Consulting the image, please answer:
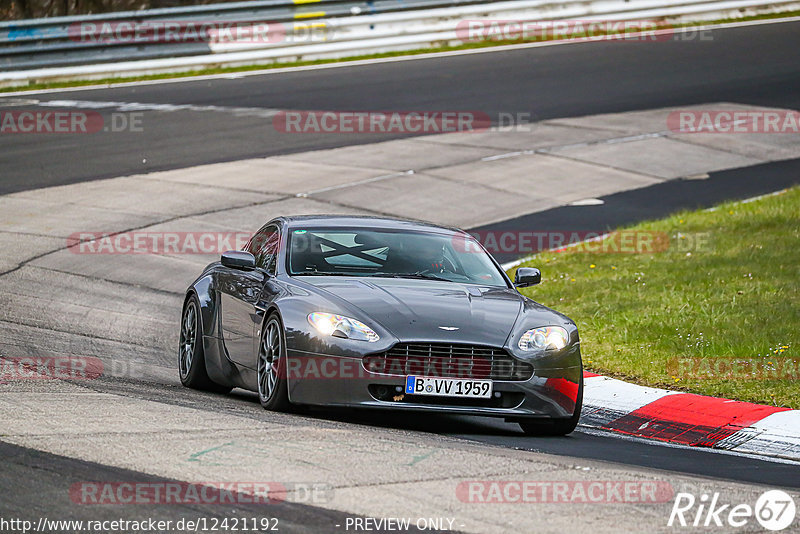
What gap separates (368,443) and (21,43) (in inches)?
843

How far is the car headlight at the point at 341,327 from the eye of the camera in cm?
773

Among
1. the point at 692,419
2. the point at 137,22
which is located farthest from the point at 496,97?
the point at 692,419

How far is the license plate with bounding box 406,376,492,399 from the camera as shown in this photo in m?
7.69

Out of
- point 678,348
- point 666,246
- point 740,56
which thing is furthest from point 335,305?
point 740,56

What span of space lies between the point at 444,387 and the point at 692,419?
2.22m

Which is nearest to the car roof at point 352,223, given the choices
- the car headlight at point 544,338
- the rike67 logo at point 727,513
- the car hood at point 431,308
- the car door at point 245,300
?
the car door at point 245,300

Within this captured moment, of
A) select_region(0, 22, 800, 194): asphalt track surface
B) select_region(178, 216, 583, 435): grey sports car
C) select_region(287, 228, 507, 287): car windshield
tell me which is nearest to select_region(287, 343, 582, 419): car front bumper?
select_region(178, 216, 583, 435): grey sports car

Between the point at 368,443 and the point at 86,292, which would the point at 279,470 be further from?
the point at 86,292

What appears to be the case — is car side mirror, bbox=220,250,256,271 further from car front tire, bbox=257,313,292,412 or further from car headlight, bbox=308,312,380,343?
car headlight, bbox=308,312,380,343

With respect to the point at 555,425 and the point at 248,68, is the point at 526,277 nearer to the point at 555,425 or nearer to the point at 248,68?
the point at 555,425

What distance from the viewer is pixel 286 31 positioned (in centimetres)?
2847

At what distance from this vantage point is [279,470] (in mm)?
5906

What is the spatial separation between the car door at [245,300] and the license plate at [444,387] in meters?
1.38

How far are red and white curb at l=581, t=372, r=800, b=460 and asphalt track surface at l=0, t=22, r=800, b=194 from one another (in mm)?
11484
